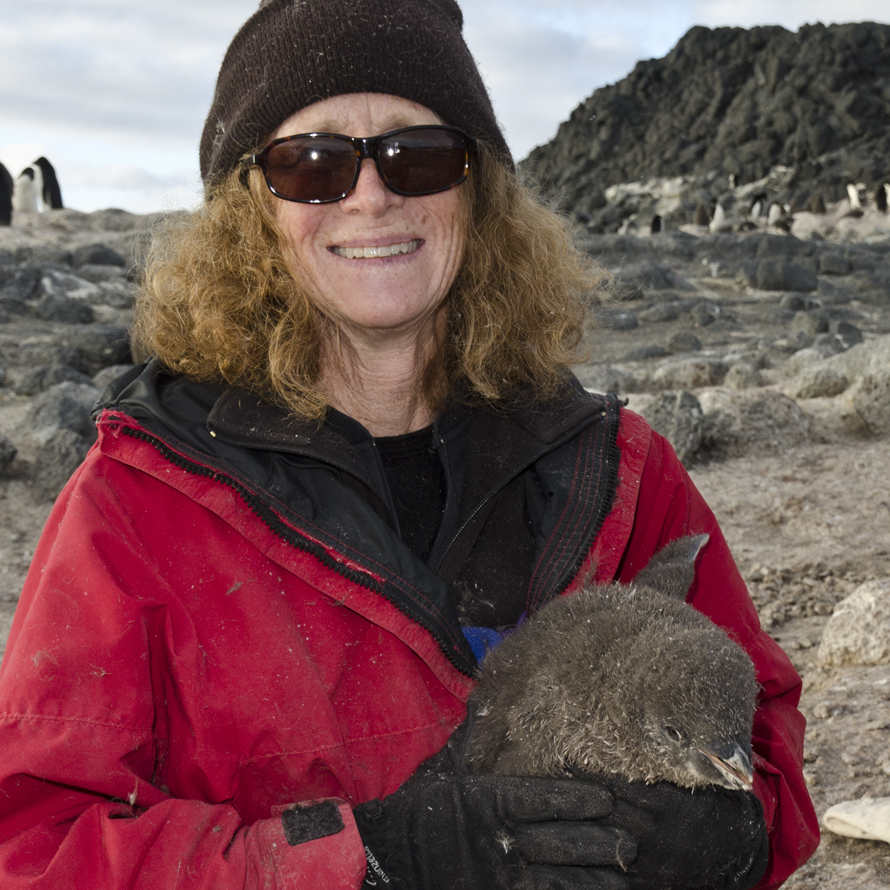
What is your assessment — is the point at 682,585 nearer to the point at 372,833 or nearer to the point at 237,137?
the point at 372,833

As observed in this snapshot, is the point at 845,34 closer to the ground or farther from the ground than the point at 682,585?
farther from the ground

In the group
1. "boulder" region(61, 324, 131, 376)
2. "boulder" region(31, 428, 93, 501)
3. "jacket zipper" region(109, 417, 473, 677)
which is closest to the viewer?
"jacket zipper" region(109, 417, 473, 677)

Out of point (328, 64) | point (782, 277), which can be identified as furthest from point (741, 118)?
point (328, 64)

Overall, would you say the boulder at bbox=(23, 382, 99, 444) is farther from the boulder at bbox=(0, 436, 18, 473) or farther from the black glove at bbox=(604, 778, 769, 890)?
the black glove at bbox=(604, 778, 769, 890)

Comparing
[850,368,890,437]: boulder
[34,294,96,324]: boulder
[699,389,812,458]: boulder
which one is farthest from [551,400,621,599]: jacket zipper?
[34,294,96,324]: boulder

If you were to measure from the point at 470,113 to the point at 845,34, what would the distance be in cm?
5378

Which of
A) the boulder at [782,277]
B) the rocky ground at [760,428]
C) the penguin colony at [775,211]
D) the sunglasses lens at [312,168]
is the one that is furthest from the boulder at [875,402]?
the penguin colony at [775,211]

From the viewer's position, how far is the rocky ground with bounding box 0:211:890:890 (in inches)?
137

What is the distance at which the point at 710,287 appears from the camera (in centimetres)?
1694

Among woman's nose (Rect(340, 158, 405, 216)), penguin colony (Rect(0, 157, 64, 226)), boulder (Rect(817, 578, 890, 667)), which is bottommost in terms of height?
boulder (Rect(817, 578, 890, 667))

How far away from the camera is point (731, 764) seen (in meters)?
1.61

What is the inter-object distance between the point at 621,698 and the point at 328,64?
1575 millimetres

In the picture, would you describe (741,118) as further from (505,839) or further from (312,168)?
(505,839)

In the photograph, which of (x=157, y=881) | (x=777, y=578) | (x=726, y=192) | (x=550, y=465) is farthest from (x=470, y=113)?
(x=726, y=192)
